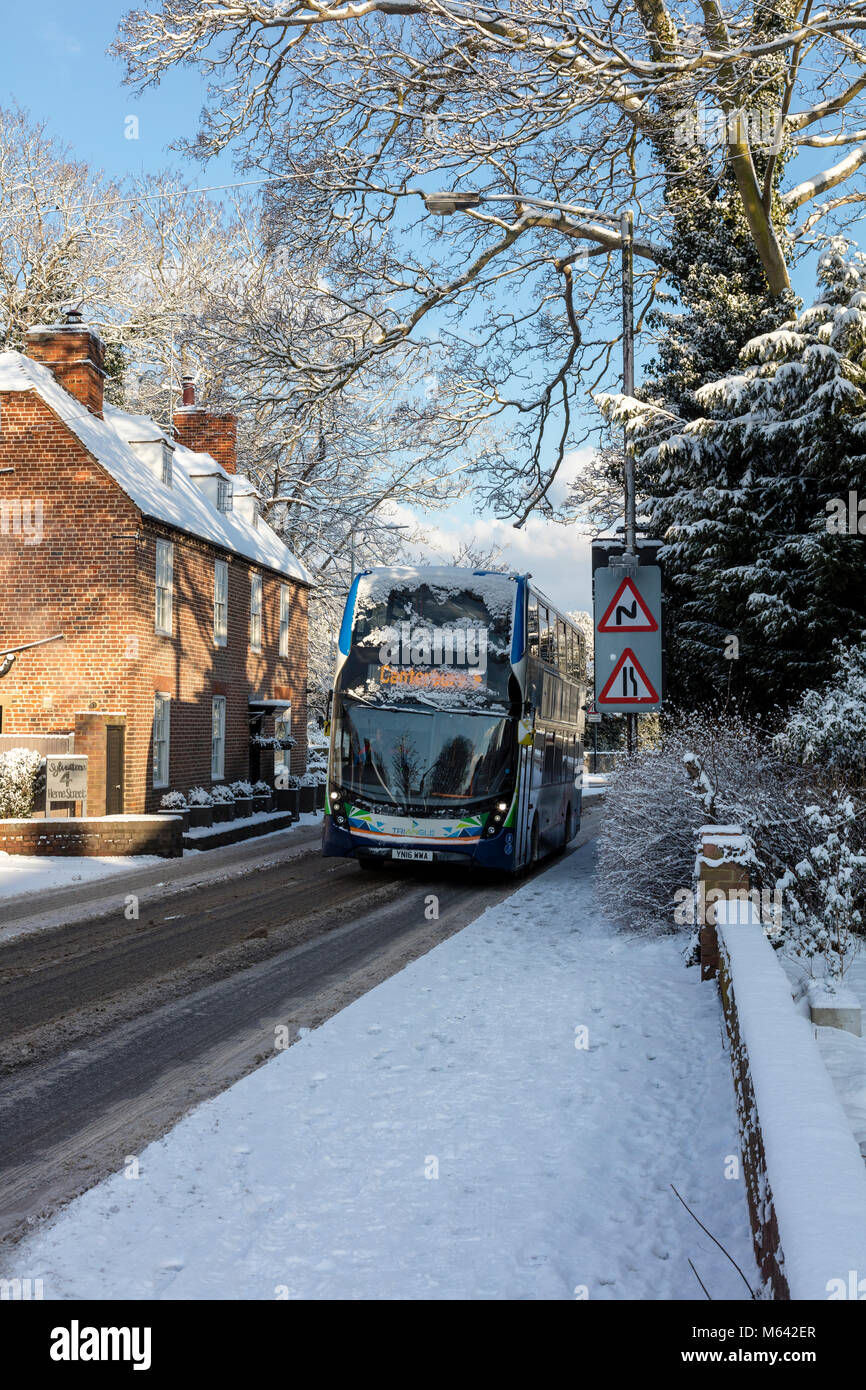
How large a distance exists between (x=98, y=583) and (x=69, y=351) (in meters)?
5.30

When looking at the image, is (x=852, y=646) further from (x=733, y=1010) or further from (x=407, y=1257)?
(x=407, y=1257)

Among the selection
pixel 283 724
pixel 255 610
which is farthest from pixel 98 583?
pixel 283 724

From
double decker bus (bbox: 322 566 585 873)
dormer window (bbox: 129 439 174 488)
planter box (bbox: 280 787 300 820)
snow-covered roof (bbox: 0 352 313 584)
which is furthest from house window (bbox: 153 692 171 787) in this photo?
double decker bus (bbox: 322 566 585 873)

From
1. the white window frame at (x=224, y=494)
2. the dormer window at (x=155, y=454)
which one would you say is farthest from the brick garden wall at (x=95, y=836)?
the white window frame at (x=224, y=494)

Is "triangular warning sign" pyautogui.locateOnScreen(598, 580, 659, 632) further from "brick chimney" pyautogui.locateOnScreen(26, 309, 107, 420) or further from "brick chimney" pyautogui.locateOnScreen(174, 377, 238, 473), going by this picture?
"brick chimney" pyautogui.locateOnScreen(174, 377, 238, 473)

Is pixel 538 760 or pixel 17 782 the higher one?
pixel 538 760

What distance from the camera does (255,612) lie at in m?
30.2

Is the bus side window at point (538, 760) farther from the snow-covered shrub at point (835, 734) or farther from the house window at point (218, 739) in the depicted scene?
the house window at point (218, 739)

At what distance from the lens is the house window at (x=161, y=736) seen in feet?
77.0

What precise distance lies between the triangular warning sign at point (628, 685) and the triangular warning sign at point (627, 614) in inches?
11.2

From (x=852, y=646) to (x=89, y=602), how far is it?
47.1 feet

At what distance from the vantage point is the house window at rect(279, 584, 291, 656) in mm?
32688

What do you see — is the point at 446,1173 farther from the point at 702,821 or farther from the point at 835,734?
the point at 835,734
